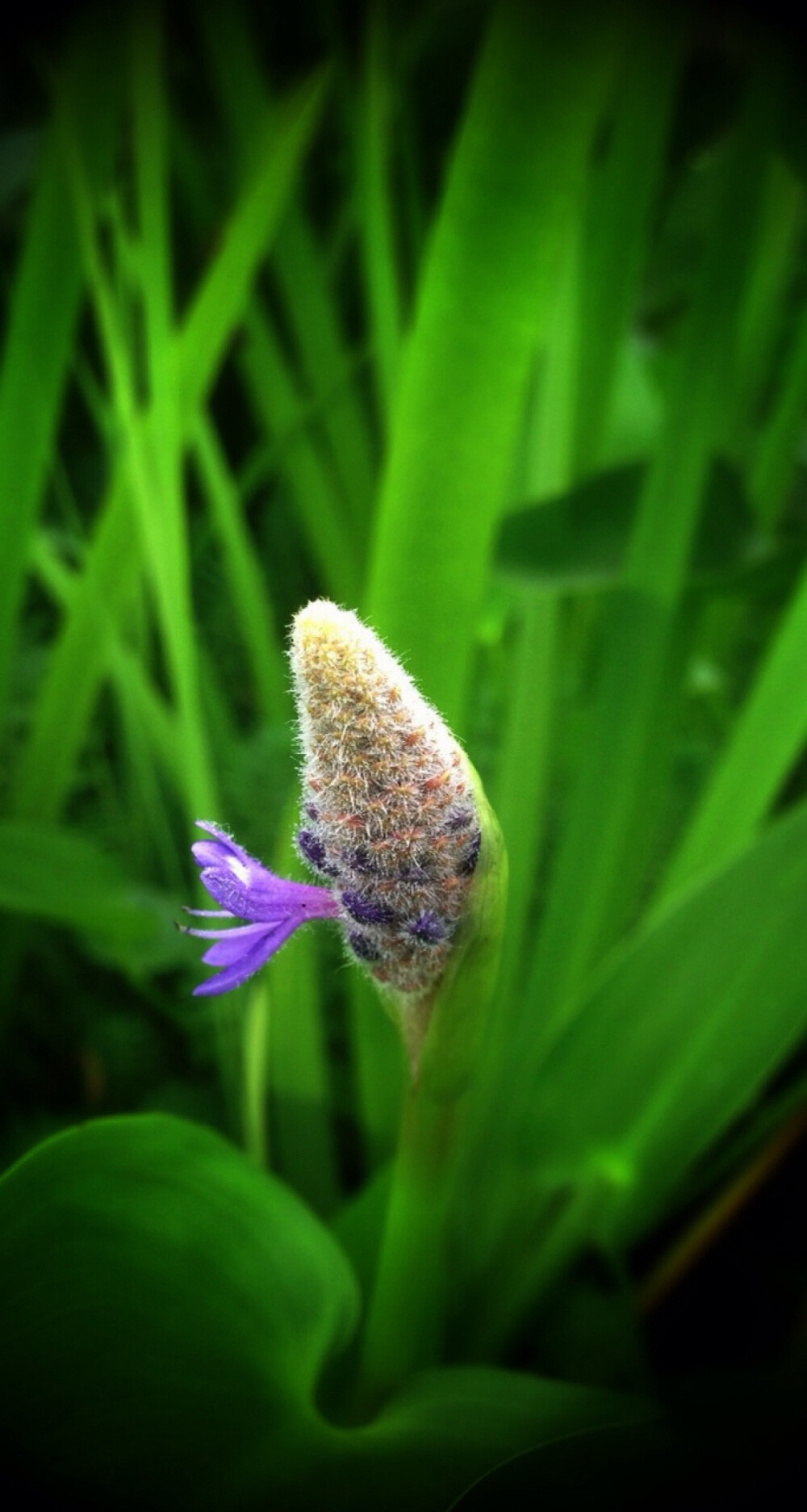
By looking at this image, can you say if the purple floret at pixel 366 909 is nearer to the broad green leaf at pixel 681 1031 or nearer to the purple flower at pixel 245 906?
the purple flower at pixel 245 906

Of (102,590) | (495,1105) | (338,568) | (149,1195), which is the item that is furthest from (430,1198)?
(338,568)

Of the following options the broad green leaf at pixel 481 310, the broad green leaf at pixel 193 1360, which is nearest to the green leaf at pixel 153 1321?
the broad green leaf at pixel 193 1360

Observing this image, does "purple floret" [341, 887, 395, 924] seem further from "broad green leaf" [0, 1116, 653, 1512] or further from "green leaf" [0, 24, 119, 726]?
"green leaf" [0, 24, 119, 726]

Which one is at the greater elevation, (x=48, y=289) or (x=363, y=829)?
(x=48, y=289)

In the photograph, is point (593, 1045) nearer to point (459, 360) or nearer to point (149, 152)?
point (459, 360)

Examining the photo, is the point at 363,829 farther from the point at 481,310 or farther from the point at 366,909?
the point at 481,310

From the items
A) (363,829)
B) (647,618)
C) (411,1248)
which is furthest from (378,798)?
(647,618)
